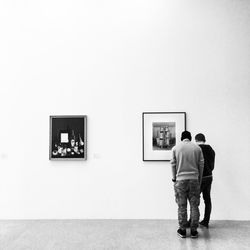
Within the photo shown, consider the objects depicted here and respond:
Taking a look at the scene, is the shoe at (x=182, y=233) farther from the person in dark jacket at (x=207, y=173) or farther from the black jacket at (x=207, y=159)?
the black jacket at (x=207, y=159)

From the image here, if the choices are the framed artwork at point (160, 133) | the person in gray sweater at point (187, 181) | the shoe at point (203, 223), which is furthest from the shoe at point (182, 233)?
the framed artwork at point (160, 133)

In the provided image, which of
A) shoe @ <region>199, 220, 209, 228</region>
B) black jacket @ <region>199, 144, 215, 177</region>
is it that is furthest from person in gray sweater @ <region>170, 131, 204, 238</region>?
shoe @ <region>199, 220, 209, 228</region>

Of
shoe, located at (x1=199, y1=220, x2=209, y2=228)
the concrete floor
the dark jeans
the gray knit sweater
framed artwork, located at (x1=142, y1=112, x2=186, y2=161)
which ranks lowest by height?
the concrete floor

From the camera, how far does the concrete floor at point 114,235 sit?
4.85 meters

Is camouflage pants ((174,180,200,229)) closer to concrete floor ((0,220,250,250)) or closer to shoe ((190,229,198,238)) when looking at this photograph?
shoe ((190,229,198,238))

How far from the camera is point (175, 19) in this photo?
6523 millimetres

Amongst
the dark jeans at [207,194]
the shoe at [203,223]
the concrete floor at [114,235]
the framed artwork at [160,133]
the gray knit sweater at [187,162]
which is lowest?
the concrete floor at [114,235]

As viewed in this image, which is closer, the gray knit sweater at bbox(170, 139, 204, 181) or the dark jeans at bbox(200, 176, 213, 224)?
the gray knit sweater at bbox(170, 139, 204, 181)

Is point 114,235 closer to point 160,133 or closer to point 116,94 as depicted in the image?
point 160,133

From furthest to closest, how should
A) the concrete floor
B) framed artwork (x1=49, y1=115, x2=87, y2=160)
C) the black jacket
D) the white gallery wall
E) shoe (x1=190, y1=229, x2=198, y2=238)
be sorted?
1. framed artwork (x1=49, y1=115, x2=87, y2=160)
2. the white gallery wall
3. the black jacket
4. shoe (x1=190, y1=229, x2=198, y2=238)
5. the concrete floor

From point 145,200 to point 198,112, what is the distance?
76.5 inches

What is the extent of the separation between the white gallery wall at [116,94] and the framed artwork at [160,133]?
113 mm

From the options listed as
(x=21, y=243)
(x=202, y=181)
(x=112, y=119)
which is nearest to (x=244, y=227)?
(x=202, y=181)

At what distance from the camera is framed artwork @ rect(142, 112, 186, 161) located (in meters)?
6.41
